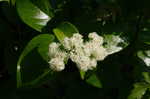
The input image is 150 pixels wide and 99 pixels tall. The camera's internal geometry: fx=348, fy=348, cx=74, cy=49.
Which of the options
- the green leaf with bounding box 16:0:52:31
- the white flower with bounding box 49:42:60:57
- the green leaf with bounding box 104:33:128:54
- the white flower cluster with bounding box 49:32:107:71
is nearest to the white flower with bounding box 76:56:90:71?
the white flower cluster with bounding box 49:32:107:71

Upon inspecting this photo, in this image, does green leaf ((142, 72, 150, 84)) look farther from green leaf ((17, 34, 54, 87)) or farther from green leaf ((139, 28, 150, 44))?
green leaf ((17, 34, 54, 87))

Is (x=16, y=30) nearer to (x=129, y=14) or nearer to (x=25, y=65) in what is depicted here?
(x=25, y=65)

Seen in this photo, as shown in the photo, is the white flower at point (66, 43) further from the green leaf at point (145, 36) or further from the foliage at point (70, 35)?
the green leaf at point (145, 36)

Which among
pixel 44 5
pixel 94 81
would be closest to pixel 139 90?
pixel 94 81

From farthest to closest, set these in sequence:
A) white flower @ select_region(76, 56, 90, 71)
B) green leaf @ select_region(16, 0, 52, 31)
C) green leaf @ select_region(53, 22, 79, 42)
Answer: green leaf @ select_region(16, 0, 52, 31)
green leaf @ select_region(53, 22, 79, 42)
white flower @ select_region(76, 56, 90, 71)

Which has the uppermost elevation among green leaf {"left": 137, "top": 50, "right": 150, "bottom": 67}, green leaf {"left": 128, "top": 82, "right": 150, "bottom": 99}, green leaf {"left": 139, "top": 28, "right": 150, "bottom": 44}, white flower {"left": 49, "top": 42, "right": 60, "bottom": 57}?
white flower {"left": 49, "top": 42, "right": 60, "bottom": 57}

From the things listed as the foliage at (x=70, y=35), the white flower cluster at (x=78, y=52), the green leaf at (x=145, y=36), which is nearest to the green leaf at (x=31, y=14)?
the foliage at (x=70, y=35)

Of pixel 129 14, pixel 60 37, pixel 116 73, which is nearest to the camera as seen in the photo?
pixel 60 37

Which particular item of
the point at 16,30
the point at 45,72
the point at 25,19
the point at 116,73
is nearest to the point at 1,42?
the point at 16,30
